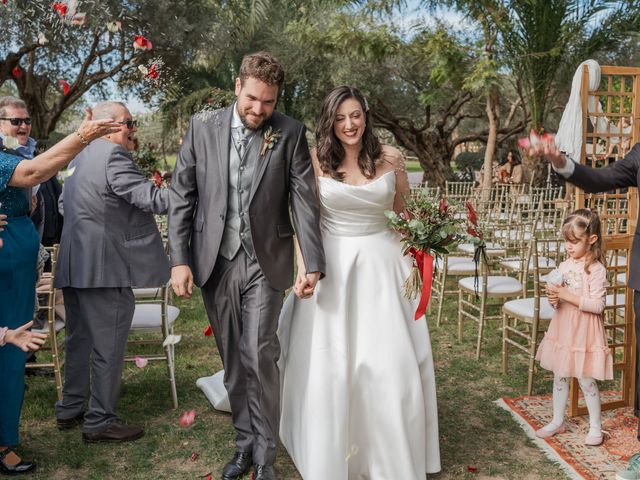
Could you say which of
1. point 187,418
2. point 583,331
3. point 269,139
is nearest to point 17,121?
point 269,139

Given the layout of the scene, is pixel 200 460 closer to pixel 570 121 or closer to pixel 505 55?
pixel 570 121

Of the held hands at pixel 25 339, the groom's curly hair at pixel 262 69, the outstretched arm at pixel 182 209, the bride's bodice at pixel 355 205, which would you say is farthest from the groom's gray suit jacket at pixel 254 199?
the held hands at pixel 25 339

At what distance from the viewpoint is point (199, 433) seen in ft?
14.5

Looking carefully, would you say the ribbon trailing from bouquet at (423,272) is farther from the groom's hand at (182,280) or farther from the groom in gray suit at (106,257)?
the groom in gray suit at (106,257)

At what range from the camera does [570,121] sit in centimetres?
443

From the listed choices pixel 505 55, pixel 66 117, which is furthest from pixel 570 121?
pixel 66 117

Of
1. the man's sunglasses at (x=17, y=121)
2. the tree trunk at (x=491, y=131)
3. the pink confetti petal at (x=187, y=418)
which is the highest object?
the tree trunk at (x=491, y=131)

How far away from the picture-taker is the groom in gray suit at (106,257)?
412 centimetres

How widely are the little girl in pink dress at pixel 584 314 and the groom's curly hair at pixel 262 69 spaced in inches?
83.6

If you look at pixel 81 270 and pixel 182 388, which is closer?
pixel 81 270

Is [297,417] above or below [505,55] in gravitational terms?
below

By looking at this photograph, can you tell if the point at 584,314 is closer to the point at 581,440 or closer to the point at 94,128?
the point at 581,440

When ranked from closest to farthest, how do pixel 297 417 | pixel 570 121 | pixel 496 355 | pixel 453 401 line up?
pixel 297 417 → pixel 570 121 → pixel 453 401 → pixel 496 355

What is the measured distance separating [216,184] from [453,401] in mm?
2667
